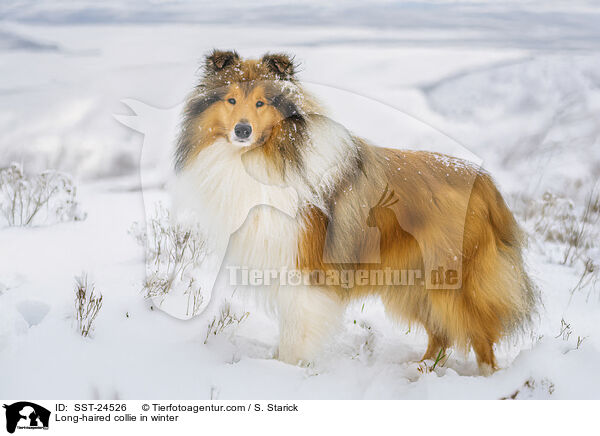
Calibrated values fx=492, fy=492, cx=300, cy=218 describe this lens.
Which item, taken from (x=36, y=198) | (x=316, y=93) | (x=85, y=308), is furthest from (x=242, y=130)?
(x=36, y=198)

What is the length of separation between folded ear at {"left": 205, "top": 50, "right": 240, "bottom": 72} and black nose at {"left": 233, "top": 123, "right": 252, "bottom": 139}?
1.15 feet

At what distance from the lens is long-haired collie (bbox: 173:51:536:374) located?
2.34 meters

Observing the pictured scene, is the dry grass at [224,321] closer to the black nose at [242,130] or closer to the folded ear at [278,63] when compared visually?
the black nose at [242,130]

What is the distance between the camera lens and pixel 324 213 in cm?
240

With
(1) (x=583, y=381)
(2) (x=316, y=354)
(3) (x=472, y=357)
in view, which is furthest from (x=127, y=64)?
(1) (x=583, y=381)

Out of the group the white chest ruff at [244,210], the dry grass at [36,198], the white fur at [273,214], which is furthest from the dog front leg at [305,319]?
the dry grass at [36,198]

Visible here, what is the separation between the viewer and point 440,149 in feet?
8.82

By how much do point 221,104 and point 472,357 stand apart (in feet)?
6.40

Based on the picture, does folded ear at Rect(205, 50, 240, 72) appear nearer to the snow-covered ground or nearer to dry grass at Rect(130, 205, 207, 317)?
the snow-covered ground

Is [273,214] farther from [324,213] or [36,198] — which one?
[36,198]

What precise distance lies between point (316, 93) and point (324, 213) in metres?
0.61

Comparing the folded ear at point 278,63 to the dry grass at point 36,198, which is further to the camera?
the dry grass at point 36,198
